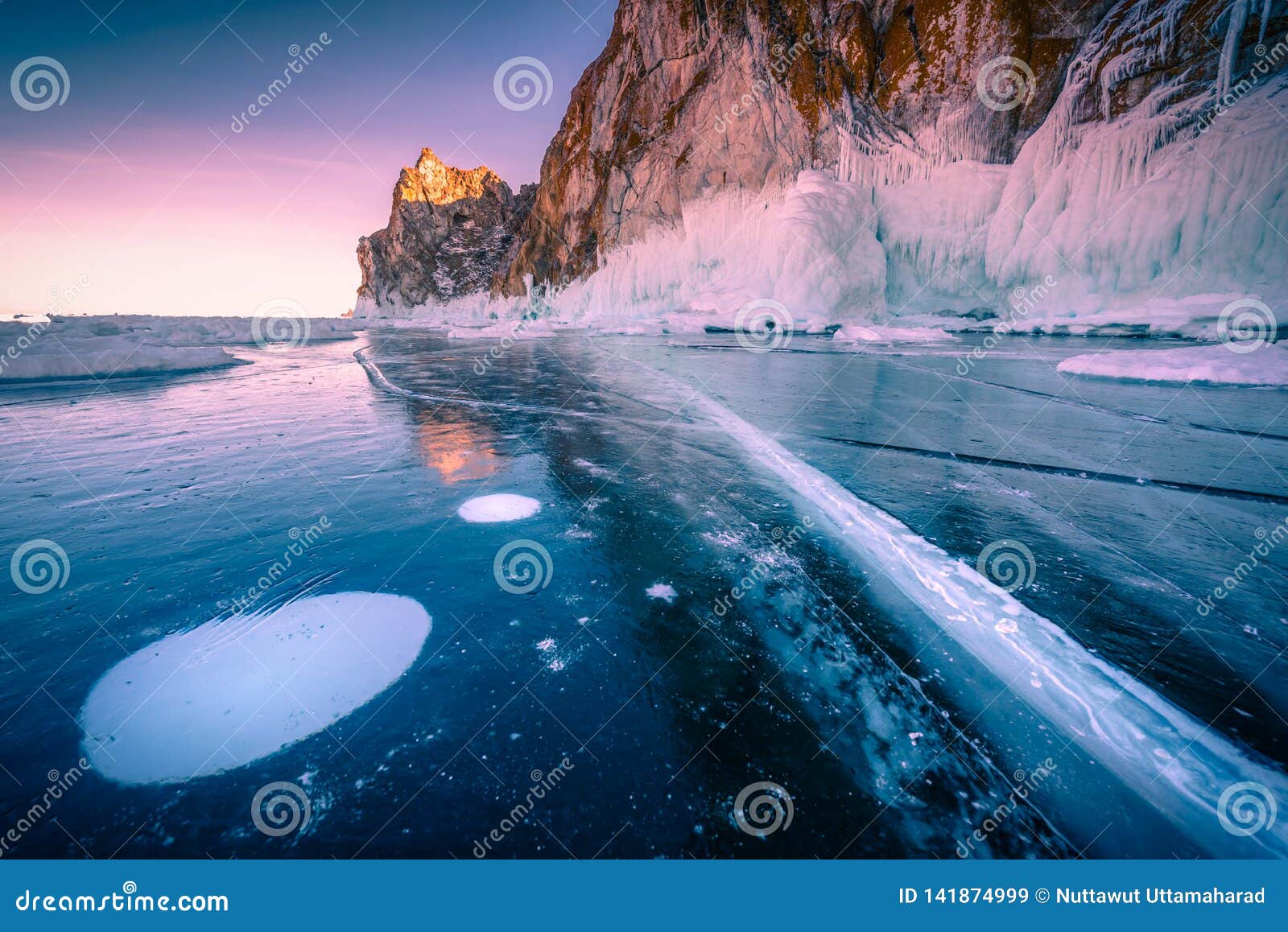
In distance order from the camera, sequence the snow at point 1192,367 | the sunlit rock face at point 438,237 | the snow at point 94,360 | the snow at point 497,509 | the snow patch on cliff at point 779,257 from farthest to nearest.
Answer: the sunlit rock face at point 438,237 < the snow patch on cliff at point 779,257 < the snow at point 94,360 < the snow at point 1192,367 < the snow at point 497,509

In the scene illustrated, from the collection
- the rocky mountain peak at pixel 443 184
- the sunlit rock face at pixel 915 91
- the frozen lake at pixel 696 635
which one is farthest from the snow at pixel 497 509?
the rocky mountain peak at pixel 443 184

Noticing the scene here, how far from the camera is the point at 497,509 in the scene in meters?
3.65

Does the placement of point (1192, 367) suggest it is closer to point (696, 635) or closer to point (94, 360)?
point (696, 635)

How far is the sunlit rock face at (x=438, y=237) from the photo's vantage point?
7088 cm

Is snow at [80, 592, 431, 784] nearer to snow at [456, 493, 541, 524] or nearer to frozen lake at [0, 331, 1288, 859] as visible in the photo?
frozen lake at [0, 331, 1288, 859]

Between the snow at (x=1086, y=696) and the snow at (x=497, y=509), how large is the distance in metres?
2.31

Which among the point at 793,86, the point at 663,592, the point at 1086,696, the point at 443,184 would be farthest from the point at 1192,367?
the point at 443,184

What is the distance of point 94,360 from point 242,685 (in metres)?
15.9

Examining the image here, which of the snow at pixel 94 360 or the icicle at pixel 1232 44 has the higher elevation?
the icicle at pixel 1232 44

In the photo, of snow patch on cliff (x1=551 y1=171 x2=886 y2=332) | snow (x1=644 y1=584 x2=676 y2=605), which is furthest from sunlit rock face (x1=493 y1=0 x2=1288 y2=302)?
snow (x1=644 y1=584 x2=676 y2=605)

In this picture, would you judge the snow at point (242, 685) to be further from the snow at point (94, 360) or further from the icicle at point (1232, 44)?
the icicle at point (1232, 44)

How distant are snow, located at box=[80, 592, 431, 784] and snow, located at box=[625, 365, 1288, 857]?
2609 mm

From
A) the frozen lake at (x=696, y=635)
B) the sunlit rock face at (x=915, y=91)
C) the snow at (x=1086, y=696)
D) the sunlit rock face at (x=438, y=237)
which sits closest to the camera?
the frozen lake at (x=696, y=635)

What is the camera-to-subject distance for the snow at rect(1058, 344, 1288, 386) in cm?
841
